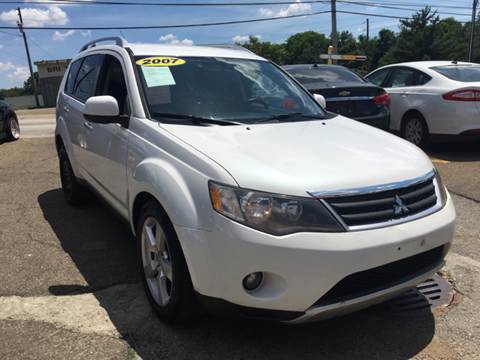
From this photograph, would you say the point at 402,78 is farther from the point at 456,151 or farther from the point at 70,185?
the point at 70,185

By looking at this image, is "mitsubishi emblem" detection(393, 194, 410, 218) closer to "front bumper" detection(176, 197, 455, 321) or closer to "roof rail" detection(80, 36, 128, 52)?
"front bumper" detection(176, 197, 455, 321)

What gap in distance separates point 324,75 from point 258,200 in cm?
593

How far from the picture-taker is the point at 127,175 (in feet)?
11.2

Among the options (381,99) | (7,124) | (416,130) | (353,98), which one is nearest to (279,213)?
(353,98)

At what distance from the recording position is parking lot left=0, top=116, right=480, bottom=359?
9.24ft

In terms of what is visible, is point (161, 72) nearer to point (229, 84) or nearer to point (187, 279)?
point (229, 84)

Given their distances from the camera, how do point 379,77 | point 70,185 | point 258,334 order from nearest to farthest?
1. point 258,334
2. point 70,185
3. point 379,77

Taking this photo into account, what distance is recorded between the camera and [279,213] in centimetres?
243

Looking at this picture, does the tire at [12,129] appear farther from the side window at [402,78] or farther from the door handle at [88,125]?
the side window at [402,78]

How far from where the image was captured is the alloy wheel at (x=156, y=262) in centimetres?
296

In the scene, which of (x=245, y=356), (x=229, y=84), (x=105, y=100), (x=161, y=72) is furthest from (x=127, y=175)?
(x=245, y=356)

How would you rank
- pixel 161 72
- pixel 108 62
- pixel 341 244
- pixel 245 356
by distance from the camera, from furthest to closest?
pixel 108 62 < pixel 161 72 < pixel 245 356 < pixel 341 244

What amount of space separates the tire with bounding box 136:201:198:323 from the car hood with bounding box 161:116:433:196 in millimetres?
523

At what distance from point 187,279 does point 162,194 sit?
503mm
